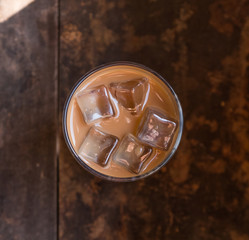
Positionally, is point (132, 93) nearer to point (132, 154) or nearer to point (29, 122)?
point (132, 154)

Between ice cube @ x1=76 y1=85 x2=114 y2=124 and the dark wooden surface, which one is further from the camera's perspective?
the dark wooden surface

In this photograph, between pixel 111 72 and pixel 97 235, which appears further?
pixel 97 235

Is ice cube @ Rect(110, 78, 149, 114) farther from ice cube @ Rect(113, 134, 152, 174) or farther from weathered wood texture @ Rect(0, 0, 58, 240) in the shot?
weathered wood texture @ Rect(0, 0, 58, 240)

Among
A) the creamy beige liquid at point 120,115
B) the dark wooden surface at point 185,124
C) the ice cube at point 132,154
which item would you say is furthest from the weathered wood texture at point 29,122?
the ice cube at point 132,154

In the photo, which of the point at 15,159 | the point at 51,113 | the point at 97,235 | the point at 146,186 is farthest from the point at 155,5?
the point at 97,235

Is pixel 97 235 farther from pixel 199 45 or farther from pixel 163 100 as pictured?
pixel 199 45

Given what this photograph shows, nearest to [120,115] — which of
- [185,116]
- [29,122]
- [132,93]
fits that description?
[132,93]

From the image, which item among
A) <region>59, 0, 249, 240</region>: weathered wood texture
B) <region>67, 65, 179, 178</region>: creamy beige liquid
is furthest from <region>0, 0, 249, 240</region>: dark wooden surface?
<region>67, 65, 179, 178</region>: creamy beige liquid
